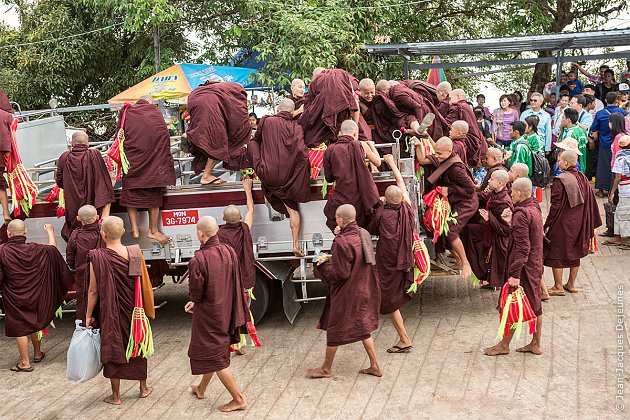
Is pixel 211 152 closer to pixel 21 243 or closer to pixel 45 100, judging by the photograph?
pixel 21 243

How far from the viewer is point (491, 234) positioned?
365 inches

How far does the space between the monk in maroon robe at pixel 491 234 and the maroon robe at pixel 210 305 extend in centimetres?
315

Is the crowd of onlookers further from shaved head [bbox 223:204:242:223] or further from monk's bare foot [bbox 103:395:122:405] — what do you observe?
monk's bare foot [bbox 103:395:122:405]

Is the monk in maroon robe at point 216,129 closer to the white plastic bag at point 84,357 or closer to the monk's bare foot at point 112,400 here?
the white plastic bag at point 84,357

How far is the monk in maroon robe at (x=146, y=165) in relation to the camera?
359 inches

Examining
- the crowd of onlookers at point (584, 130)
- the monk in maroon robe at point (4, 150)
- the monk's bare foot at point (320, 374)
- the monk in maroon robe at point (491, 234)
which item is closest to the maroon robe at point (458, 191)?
the monk in maroon robe at point (491, 234)

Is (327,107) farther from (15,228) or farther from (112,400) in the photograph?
(112,400)

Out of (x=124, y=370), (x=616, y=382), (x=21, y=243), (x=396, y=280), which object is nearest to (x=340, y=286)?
(x=396, y=280)

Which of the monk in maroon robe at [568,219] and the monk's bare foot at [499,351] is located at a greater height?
the monk in maroon robe at [568,219]

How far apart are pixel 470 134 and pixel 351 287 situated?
3830mm

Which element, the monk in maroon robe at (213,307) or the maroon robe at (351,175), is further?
the maroon robe at (351,175)

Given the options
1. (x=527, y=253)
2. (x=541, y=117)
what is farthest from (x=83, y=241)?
(x=541, y=117)

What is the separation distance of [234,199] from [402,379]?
2696 millimetres

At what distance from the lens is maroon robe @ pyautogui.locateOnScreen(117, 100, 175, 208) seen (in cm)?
912
